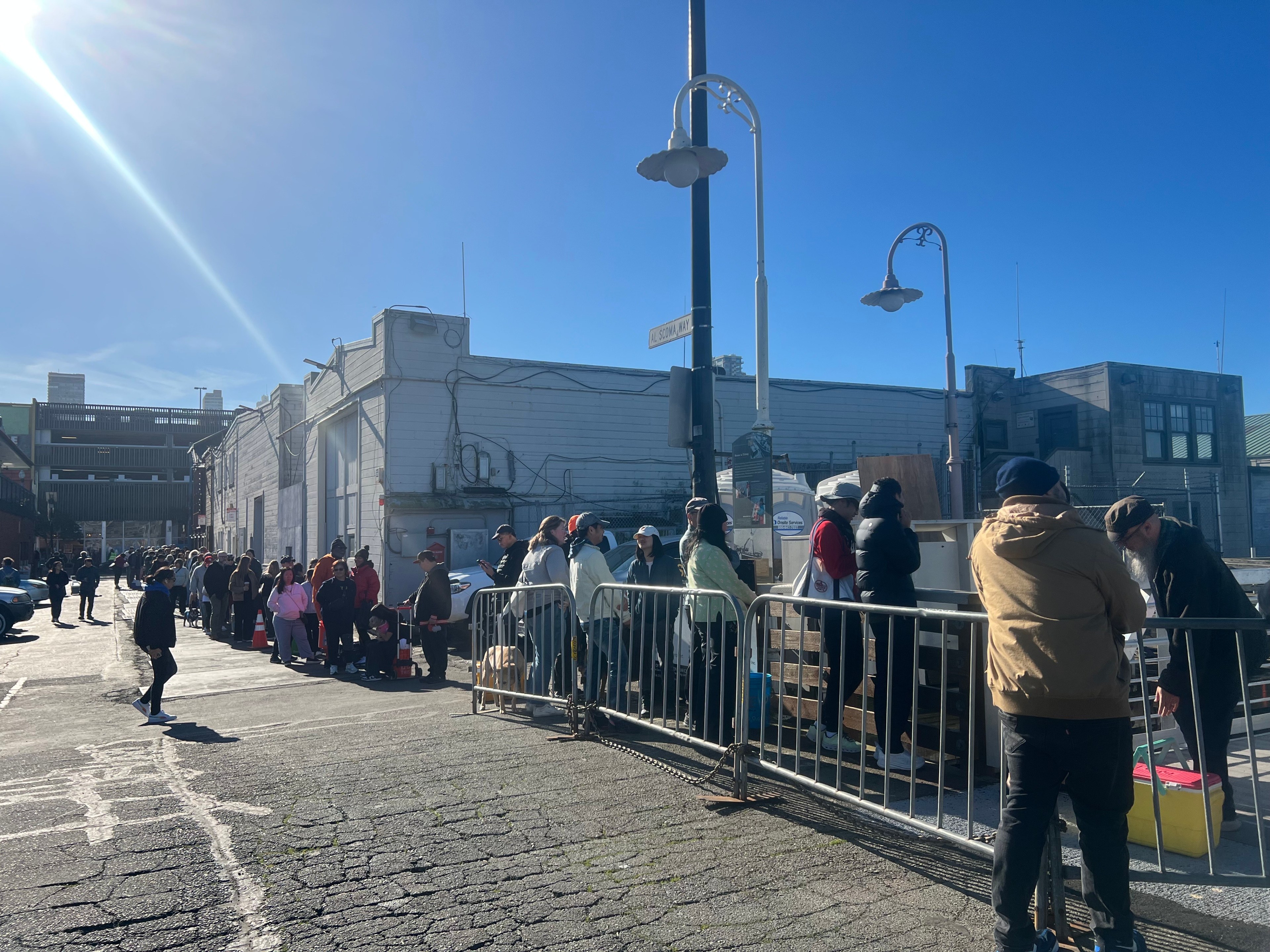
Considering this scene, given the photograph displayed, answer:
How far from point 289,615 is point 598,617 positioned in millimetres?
8285

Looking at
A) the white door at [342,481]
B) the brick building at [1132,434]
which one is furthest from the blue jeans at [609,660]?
the brick building at [1132,434]

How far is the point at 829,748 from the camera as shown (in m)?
5.64

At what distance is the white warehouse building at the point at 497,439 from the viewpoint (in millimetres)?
18531

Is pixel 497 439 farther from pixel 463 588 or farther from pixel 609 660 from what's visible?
pixel 609 660

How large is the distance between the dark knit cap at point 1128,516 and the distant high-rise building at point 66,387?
97776mm

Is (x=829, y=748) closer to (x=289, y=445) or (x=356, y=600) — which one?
(x=356, y=600)

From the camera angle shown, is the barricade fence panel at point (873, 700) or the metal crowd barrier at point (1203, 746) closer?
the metal crowd barrier at point (1203, 746)

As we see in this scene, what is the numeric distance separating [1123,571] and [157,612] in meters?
8.87

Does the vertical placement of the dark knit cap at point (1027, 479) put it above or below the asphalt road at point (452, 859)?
above

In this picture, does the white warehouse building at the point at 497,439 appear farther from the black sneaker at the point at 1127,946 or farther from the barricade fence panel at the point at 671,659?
the black sneaker at the point at 1127,946

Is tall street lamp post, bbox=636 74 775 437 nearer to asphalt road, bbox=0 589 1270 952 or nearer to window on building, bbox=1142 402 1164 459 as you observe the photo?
asphalt road, bbox=0 589 1270 952

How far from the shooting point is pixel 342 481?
22.0 m

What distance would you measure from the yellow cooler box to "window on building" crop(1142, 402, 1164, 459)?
22.5 metres

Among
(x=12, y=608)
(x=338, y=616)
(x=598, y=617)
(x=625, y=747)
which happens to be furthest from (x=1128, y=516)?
(x=12, y=608)
